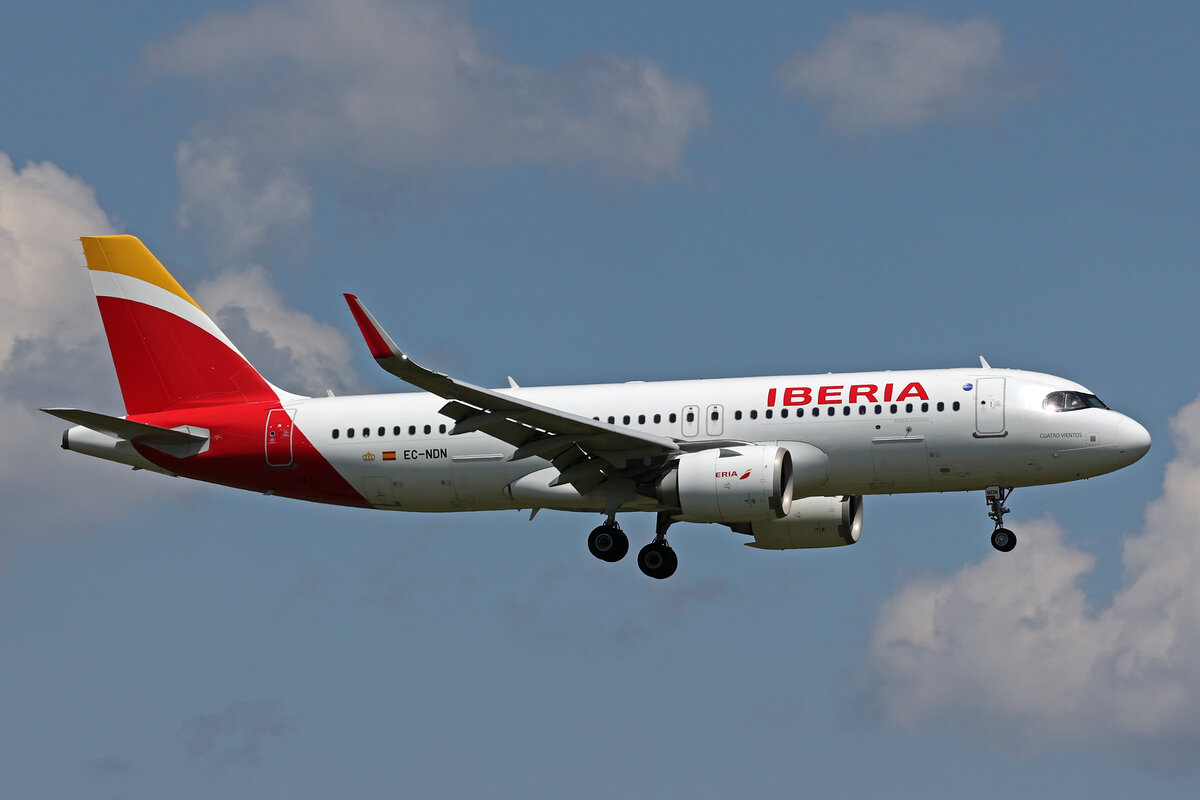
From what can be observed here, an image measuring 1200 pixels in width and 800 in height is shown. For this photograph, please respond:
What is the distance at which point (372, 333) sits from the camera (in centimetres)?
3809

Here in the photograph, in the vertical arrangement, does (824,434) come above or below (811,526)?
above

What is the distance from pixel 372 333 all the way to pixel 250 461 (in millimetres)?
12509

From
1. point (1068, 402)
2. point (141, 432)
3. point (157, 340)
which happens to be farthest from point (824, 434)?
point (157, 340)

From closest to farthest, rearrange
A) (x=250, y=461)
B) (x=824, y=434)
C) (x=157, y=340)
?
1. (x=824, y=434)
2. (x=250, y=461)
3. (x=157, y=340)

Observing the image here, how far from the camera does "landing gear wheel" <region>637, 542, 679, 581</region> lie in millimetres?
47938

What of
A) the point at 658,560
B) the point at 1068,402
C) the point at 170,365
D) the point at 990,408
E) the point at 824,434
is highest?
the point at 170,365

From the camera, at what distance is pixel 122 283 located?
53188 mm

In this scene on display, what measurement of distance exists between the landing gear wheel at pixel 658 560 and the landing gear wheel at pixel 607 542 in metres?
1.57

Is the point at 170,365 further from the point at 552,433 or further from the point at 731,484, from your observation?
the point at 731,484

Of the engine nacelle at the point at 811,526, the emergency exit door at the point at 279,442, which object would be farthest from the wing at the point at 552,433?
the emergency exit door at the point at 279,442

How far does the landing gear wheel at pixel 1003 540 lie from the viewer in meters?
45.0

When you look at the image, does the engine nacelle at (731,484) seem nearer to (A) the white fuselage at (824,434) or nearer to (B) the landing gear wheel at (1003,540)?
(A) the white fuselage at (824,434)

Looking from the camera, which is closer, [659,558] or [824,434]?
[824,434]

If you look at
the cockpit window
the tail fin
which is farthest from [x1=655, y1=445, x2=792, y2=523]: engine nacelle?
the tail fin
